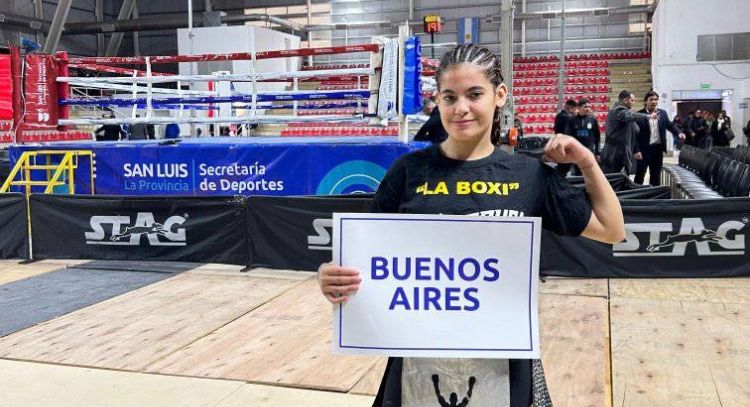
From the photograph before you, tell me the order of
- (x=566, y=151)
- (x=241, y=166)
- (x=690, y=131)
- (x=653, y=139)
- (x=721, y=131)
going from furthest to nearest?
1. (x=690, y=131)
2. (x=721, y=131)
3. (x=653, y=139)
4. (x=241, y=166)
5. (x=566, y=151)

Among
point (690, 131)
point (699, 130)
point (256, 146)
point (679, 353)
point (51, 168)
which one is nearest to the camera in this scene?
point (679, 353)

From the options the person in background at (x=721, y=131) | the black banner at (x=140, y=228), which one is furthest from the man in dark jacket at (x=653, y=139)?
the person in background at (x=721, y=131)

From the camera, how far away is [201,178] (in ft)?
31.4

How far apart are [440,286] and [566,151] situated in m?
0.48

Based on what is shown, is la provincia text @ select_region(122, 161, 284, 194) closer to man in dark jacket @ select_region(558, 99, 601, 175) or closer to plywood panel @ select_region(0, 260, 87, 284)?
plywood panel @ select_region(0, 260, 87, 284)

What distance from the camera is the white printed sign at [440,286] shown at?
1.89 meters

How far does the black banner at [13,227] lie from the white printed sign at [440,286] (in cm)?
766

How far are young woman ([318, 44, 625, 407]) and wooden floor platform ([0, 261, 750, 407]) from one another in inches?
82.5

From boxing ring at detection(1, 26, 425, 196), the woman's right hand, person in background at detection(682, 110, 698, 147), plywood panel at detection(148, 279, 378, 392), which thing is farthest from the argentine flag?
the woman's right hand

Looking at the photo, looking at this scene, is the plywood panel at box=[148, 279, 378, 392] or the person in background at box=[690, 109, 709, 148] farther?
the person in background at box=[690, 109, 709, 148]

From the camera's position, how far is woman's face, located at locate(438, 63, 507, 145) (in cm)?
189

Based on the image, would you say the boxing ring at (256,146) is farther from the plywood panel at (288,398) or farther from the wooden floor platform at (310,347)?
the plywood panel at (288,398)

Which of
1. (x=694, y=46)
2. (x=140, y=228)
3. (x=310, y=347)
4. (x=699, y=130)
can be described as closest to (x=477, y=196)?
(x=310, y=347)

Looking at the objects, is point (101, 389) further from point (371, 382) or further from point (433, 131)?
point (433, 131)
